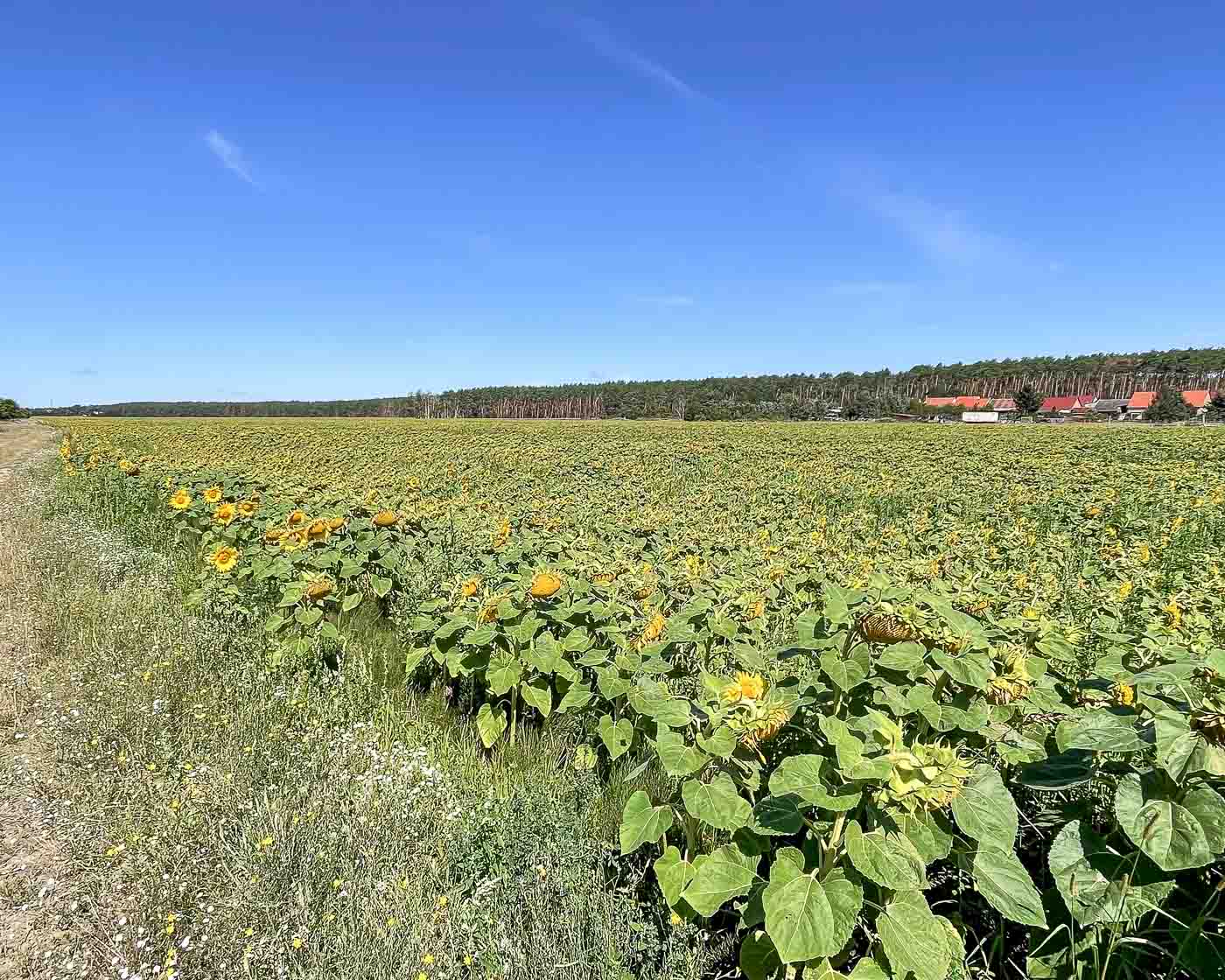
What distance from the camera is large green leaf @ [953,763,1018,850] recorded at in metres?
1.38

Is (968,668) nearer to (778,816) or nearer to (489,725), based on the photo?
(778,816)

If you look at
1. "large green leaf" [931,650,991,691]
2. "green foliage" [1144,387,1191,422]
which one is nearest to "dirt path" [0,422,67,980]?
"large green leaf" [931,650,991,691]

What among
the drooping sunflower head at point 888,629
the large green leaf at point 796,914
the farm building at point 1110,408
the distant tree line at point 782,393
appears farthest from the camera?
the distant tree line at point 782,393

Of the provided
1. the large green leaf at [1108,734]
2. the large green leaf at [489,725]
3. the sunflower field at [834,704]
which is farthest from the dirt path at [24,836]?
the large green leaf at [1108,734]

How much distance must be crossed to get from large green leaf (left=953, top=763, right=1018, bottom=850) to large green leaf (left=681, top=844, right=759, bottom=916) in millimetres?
525

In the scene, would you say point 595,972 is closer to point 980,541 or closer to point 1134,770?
point 1134,770

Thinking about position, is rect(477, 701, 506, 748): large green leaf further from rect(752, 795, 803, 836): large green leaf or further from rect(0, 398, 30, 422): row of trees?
rect(0, 398, 30, 422): row of trees

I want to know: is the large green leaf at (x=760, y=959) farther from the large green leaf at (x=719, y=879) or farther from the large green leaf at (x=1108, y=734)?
the large green leaf at (x=1108, y=734)

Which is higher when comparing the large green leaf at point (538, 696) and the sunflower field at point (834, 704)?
the sunflower field at point (834, 704)

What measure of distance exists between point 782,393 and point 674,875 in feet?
470

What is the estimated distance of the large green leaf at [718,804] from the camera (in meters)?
1.59

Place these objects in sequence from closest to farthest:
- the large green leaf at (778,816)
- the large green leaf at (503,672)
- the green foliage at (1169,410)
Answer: the large green leaf at (778,816)
the large green leaf at (503,672)
the green foliage at (1169,410)

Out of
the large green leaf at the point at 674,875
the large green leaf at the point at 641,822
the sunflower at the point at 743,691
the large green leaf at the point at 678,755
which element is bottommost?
the large green leaf at the point at 674,875

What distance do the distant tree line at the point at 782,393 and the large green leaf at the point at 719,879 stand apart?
103 metres
